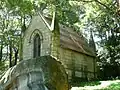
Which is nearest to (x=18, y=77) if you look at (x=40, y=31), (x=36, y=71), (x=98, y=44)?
(x=36, y=71)

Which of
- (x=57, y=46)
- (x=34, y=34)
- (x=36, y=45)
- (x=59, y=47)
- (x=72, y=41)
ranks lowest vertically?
(x=59, y=47)

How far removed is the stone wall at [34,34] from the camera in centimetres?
2362

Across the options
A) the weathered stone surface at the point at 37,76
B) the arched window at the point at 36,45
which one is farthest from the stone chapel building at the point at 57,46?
the weathered stone surface at the point at 37,76

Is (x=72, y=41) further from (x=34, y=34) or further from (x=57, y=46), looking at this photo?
(x=34, y=34)

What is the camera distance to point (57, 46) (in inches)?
904

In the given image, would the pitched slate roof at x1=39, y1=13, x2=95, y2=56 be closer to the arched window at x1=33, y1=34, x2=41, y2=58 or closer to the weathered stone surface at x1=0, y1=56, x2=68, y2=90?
the arched window at x1=33, y1=34, x2=41, y2=58

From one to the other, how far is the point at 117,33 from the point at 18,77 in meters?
27.2

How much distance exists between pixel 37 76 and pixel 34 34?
20.7 meters

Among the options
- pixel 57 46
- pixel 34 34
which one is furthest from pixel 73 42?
pixel 34 34

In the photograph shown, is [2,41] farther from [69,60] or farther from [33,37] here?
[69,60]

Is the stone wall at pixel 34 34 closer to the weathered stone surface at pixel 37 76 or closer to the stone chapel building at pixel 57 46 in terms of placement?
the stone chapel building at pixel 57 46

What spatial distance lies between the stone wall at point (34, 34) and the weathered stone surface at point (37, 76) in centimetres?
1782

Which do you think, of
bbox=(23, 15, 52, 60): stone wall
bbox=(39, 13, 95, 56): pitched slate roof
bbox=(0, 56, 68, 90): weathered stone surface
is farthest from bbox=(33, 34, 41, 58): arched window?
bbox=(0, 56, 68, 90): weathered stone surface

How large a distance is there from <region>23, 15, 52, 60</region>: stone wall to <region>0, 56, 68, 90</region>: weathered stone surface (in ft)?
58.5
